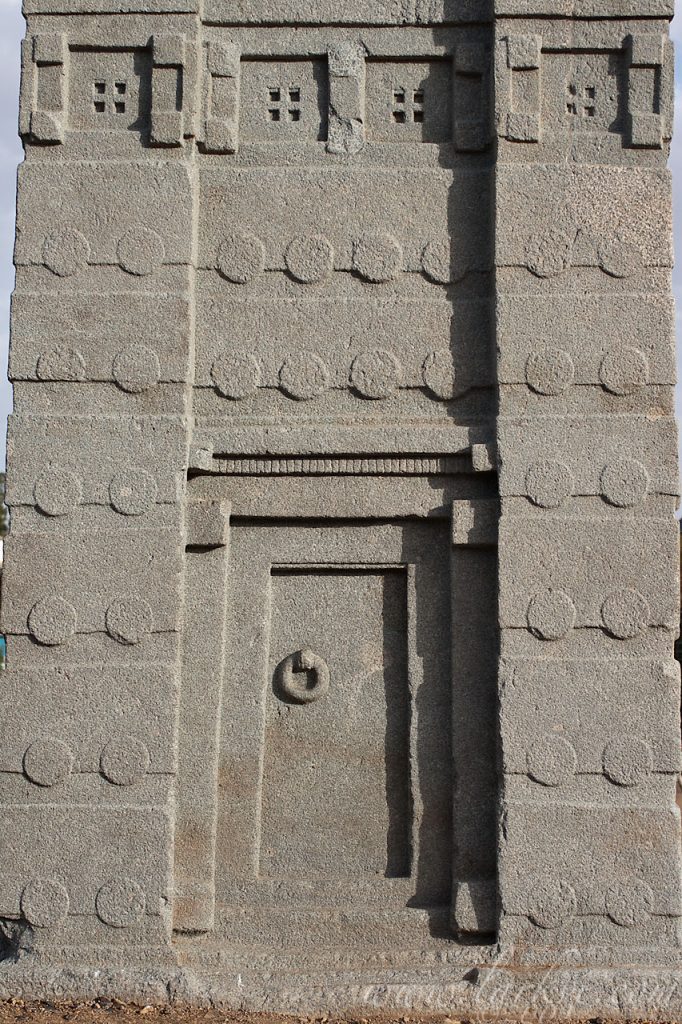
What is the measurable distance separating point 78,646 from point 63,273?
79.7 inches

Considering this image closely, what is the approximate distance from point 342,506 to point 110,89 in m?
2.69

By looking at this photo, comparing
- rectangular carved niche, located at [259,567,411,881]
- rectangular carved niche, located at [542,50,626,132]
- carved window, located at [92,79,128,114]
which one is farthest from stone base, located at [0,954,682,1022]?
carved window, located at [92,79,128,114]

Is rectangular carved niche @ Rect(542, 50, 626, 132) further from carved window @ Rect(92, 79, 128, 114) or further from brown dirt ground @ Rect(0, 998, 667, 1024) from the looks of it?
brown dirt ground @ Rect(0, 998, 667, 1024)

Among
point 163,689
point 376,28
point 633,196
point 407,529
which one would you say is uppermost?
point 376,28

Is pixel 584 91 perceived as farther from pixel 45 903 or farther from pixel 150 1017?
pixel 150 1017

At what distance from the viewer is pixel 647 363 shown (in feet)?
20.2

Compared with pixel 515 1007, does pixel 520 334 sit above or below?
above

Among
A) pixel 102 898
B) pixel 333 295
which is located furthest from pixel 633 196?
pixel 102 898

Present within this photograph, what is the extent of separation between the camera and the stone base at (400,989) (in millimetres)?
5574

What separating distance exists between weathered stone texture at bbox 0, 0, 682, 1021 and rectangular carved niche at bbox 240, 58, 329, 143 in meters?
0.02

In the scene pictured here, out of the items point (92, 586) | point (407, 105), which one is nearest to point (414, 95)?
point (407, 105)

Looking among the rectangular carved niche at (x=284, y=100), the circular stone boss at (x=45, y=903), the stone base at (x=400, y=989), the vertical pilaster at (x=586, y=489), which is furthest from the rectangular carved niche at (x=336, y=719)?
the rectangular carved niche at (x=284, y=100)

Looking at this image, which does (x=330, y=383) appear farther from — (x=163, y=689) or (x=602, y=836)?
(x=602, y=836)

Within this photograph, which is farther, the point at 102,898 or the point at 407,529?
the point at 407,529
